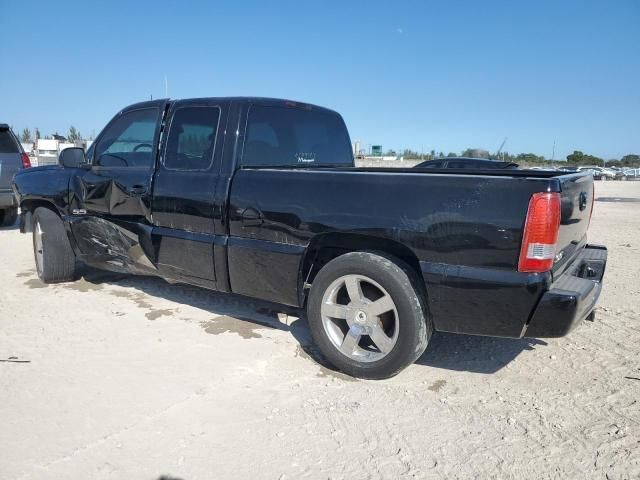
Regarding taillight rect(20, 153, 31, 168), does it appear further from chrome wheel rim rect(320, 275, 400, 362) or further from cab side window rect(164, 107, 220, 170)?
chrome wheel rim rect(320, 275, 400, 362)

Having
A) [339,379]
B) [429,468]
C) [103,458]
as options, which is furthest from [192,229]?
[429,468]

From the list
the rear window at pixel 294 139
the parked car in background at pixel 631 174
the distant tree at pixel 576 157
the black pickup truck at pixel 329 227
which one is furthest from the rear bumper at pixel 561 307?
the distant tree at pixel 576 157

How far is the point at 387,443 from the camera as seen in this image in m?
2.61

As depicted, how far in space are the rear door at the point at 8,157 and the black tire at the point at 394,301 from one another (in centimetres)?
789

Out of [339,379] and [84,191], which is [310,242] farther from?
[84,191]

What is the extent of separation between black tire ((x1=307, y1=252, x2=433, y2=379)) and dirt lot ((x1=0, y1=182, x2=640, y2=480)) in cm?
12

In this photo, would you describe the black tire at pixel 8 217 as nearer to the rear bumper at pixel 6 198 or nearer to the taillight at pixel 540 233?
the rear bumper at pixel 6 198

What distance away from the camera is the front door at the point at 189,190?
3.95m

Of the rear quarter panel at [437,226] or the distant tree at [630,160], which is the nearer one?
the rear quarter panel at [437,226]

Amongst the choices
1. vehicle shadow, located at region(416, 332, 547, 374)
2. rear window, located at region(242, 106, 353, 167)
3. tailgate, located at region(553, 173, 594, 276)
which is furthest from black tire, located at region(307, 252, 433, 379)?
rear window, located at region(242, 106, 353, 167)

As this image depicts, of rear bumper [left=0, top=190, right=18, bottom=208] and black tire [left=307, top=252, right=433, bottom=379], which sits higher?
rear bumper [left=0, top=190, right=18, bottom=208]

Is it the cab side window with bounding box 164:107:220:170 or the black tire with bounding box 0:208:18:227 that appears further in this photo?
the black tire with bounding box 0:208:18:227

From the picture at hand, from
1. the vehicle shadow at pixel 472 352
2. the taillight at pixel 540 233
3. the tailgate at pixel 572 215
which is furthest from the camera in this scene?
the vehicle shadow at pixel 472 352

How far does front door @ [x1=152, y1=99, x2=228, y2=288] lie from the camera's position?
3947 mm
